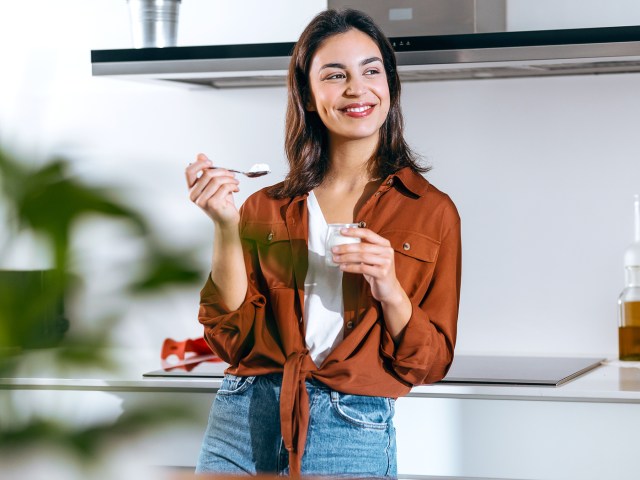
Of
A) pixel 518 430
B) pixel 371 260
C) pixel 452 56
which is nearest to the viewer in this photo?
pixel 371 260

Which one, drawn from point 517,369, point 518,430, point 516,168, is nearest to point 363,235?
point 518,430

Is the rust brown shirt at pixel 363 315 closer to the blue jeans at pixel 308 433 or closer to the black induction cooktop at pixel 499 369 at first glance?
the blue jeans at pixel 308 433

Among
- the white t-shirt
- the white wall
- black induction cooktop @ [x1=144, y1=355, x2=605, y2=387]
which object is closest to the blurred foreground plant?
the white t-shirt

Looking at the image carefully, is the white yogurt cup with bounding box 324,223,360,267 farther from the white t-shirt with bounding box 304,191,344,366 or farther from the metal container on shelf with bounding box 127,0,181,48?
the metal container on shelf with bounding box 127,0,181,48

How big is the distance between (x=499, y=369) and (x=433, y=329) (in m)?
0.66

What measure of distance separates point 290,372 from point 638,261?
4.08ft

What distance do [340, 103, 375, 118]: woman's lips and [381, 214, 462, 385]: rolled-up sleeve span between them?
0.24 meters

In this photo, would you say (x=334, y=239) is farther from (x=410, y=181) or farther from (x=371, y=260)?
(x=410, y=181)

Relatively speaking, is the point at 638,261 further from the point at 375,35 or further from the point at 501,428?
the point at 375,35

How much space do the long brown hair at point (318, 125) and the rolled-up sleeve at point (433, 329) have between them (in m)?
0.17

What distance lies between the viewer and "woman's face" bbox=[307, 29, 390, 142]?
66.9 inches

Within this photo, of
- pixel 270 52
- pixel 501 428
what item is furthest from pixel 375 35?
pixel 501 428

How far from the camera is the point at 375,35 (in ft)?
5.77

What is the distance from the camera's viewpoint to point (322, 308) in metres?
1.62
